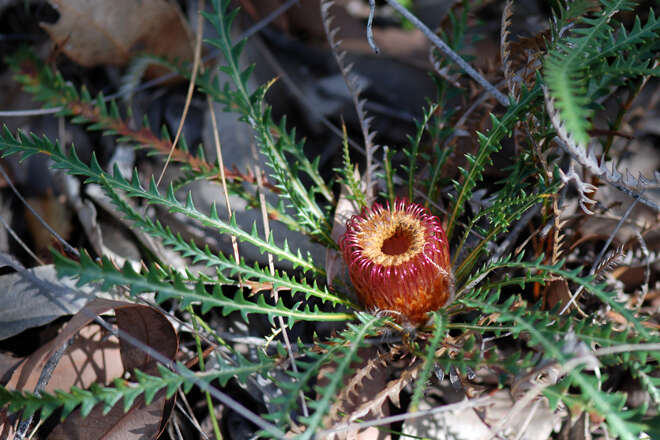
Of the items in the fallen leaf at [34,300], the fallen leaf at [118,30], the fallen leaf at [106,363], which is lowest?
the fallen leaf at [106,363]

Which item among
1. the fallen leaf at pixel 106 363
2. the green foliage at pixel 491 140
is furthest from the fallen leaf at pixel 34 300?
the green foliage at pixel 491 140

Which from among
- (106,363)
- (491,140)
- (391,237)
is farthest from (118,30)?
(491,140)

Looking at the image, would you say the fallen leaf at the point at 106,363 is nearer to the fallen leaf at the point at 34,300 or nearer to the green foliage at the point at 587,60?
the fallen leaf at the point at 34,300

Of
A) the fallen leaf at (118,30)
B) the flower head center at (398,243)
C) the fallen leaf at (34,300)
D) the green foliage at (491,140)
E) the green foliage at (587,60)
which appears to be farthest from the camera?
the fallen leaf at (118,30)

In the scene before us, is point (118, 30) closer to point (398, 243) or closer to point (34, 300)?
point (34, 300)

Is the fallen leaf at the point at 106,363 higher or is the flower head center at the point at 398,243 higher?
the flower head center at the point at 398,243

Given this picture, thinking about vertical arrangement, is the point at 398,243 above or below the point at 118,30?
below

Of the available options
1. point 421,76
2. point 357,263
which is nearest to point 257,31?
point 421,76

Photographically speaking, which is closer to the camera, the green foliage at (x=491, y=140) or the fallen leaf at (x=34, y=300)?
the green foliage at (x=491, y=140)
